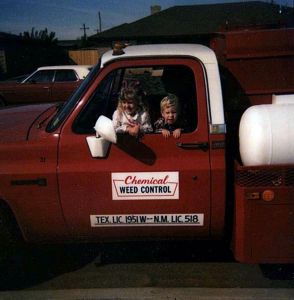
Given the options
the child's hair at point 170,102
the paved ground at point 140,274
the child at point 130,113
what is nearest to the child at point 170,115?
the child's hair at point 170,102

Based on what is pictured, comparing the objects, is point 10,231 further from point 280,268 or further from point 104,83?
point 280,268

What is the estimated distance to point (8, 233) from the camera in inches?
143

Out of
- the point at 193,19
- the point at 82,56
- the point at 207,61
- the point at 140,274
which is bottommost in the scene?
the point at 140,274

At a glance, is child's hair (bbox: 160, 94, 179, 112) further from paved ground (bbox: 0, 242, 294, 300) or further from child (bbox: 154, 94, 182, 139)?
paved ground (bbox: 0, 242, 294, 300)

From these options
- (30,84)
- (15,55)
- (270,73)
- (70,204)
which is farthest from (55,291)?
(15,55)

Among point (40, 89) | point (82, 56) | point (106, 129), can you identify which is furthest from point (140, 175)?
point (82, 56)

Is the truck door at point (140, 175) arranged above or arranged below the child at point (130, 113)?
below

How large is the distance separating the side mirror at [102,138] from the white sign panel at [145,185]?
0.20 m

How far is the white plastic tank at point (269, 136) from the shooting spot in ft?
10.3

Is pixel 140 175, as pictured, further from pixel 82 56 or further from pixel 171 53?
pixel 82 56

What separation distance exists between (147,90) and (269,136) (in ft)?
4.22

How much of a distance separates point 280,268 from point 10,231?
88.6 inches

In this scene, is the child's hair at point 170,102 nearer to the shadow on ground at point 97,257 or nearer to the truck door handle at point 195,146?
the truck door handle at point 195,146

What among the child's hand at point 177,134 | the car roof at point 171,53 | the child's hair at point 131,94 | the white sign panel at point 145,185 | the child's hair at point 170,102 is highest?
the car roof at point 171,53
